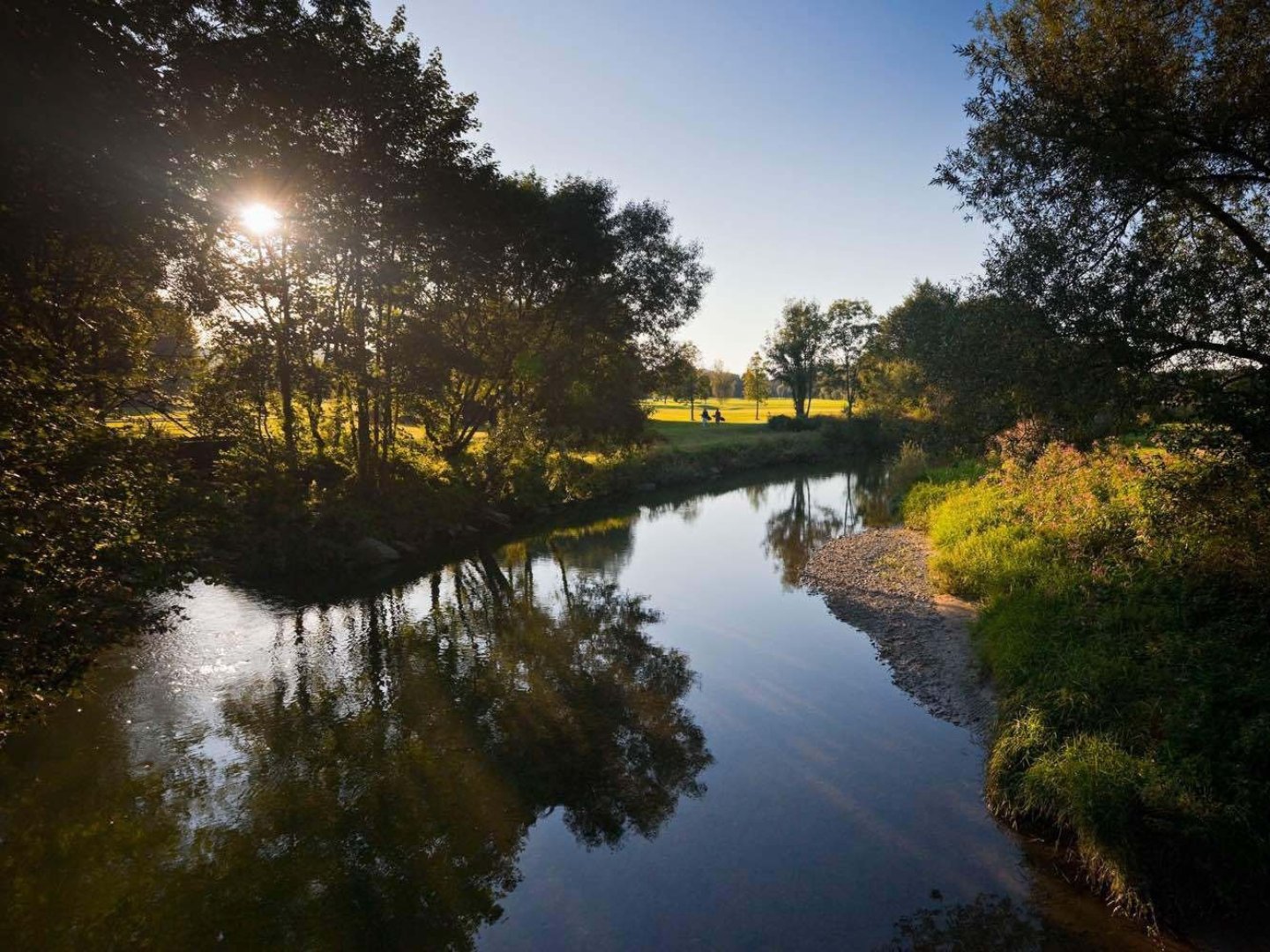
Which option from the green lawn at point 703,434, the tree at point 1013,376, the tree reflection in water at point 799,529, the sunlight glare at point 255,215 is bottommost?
the tree reflection in water at point 799,529

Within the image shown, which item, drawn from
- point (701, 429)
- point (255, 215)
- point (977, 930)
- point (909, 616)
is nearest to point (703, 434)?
point (701, 429)

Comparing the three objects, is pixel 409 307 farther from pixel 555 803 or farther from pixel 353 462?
pixel 555 803

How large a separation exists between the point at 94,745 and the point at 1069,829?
46.9ft

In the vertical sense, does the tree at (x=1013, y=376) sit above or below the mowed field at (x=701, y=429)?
above

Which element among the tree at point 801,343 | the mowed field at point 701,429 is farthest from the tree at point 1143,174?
the tree at point 801,343

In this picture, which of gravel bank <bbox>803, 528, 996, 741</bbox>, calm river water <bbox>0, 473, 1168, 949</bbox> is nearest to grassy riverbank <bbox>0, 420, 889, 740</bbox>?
calm river water <bbox>0, 473, 1168, 949</bbox>

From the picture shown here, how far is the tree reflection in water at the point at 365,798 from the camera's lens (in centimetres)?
708

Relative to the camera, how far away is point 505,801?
9219mm

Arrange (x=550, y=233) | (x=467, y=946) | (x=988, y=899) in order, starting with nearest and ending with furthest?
(x=467, y=946), (x=988, y=899), (x=550, y=233)

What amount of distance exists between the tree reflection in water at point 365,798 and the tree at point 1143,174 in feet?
31.9

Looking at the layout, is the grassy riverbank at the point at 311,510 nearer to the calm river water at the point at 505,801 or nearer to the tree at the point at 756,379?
the calm river water at the point at 505,801

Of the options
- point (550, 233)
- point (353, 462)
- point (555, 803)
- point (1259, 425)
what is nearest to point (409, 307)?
point (353, 462)

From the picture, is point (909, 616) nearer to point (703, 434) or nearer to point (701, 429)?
point (703, 434)

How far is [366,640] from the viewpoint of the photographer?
15.3 meters
